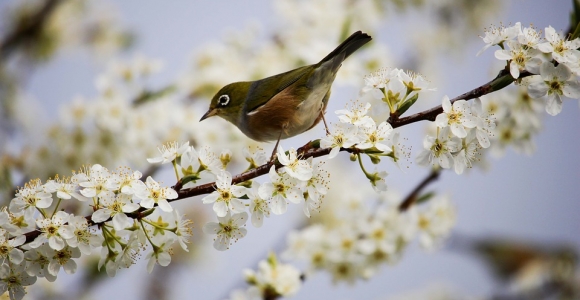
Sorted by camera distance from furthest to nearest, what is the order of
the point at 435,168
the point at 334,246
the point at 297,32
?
the point at 297,32
the point at 334,246
the point at 435,168

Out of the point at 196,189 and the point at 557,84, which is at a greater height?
the point at 557,84

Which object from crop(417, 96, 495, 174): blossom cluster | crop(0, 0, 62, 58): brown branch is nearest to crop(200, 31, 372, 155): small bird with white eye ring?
crop(417, 96, 495, 174): blossom cluster

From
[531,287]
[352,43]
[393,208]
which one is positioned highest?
[352,43]

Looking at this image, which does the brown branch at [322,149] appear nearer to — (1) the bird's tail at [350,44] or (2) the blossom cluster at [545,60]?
(2) the blossom cluster at [545,60]

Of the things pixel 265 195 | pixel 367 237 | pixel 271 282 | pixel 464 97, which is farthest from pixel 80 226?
pixel 367 237

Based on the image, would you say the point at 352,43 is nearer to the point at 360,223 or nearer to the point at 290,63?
the point at 360,223

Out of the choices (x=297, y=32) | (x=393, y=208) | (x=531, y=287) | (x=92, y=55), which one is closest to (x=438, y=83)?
(x=297, y=32)
